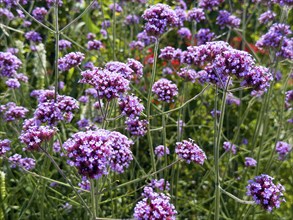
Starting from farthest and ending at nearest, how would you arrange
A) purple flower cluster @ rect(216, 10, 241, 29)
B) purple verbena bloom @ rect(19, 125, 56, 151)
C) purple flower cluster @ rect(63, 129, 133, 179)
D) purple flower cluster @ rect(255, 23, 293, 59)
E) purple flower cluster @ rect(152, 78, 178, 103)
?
purple flower cluster @ rect(216, 10, 241, 29) → purple flower cluster @ rect(255, 23, 293, 59) → purple flower cluster @ rect(152, 78, 178, 103) → purple verbena bloom @ rect(19, 125, 56, 151) → purple flower cluster @ rect(63, 129, 133, 179)

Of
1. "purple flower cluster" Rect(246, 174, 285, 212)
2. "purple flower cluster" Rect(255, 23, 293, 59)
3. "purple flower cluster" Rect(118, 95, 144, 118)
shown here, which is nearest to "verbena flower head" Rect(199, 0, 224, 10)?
"purple flower cluster" Rect(255, 23, 293, 59)

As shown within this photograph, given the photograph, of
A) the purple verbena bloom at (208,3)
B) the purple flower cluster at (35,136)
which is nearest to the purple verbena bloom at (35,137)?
the purple flower cluster at (35,136)

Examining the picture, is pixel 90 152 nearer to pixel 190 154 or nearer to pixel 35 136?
pixel 35 136

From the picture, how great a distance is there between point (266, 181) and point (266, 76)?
46 cm

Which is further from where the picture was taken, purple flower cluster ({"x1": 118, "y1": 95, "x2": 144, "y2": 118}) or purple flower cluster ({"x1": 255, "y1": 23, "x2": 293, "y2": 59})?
purple flower cluster ({"x1": 255, "y1": 23, "x2": 293, "y2": 59})

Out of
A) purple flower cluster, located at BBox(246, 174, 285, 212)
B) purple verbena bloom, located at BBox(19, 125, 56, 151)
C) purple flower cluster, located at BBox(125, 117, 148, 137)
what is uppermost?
purple verbena bloom, located at BBox(19, 125, 56, 151)

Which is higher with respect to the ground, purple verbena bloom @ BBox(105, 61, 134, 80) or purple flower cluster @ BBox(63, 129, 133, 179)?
purple verbena bloom @ BBox(105, 61, 134, 80)

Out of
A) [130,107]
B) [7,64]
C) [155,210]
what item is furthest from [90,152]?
[7,64]

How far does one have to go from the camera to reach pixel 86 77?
7.23 ft

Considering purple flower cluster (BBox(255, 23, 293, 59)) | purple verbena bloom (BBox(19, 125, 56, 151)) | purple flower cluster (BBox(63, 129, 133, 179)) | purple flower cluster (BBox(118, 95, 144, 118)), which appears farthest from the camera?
purple flower cluster (BBox(255, 23, 293, 59))

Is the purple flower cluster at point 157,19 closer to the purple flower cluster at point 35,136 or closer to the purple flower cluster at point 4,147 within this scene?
the purple flower cluster at point 35,136

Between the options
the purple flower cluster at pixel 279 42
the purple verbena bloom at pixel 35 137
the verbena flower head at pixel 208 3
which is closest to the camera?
the purple verbena bloom at pixel 35 137

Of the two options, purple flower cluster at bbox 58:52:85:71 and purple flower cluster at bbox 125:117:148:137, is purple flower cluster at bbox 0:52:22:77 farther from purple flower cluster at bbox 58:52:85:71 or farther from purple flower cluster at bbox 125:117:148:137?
purple flower cluster at bbox 125:117:148:137

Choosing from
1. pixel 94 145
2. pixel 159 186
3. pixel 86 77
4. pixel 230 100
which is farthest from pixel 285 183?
pixel 94 145
